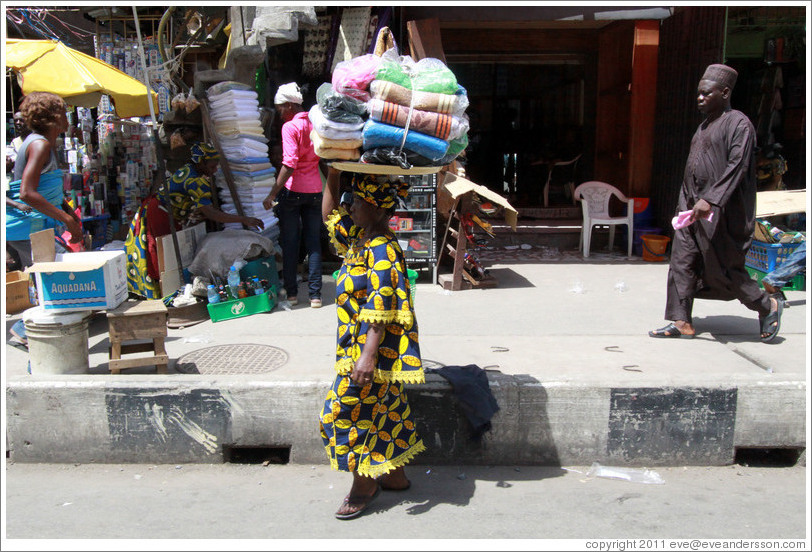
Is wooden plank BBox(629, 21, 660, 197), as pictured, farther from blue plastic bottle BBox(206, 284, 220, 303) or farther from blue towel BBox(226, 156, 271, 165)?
blue plastic bottle BBox(206, 284, 220, 303)

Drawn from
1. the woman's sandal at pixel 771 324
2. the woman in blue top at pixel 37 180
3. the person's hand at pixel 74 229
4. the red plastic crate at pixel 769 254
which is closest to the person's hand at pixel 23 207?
the woman in blue top at pixel 37 180

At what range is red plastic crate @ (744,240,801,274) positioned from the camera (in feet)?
21.3

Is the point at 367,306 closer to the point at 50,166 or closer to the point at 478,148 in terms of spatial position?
the point at 50,166

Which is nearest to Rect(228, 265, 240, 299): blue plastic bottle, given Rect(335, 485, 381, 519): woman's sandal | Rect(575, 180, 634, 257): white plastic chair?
Rect(335, 485, 381, 519): woman's sandal

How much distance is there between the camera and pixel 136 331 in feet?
13.5

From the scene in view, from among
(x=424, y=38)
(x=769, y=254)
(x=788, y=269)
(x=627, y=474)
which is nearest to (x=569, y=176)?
(x=424, y=38)

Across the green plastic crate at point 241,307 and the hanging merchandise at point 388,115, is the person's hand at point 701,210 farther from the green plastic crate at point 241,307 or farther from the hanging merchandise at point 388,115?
the green plastic crate at point 241,307

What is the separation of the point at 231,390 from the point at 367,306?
1.29 m

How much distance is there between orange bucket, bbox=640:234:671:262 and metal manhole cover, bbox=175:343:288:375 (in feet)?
17.6

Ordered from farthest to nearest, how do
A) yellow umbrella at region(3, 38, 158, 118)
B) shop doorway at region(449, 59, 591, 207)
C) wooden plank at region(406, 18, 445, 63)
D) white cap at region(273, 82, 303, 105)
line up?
shop doorway at region(449, 59, 591, 207), wooden plank at region(406, 18, 445, 63), yellow umbrella at region(3, 38, 158, 118), white cap at region(273, 82, 303, 105)

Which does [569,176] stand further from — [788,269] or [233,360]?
[233,360]

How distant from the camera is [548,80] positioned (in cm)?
1202

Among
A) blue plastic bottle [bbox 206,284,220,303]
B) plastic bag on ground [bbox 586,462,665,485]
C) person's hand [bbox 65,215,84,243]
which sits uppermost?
person's hand [bbox 65,215,84,243]

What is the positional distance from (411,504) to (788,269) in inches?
183
